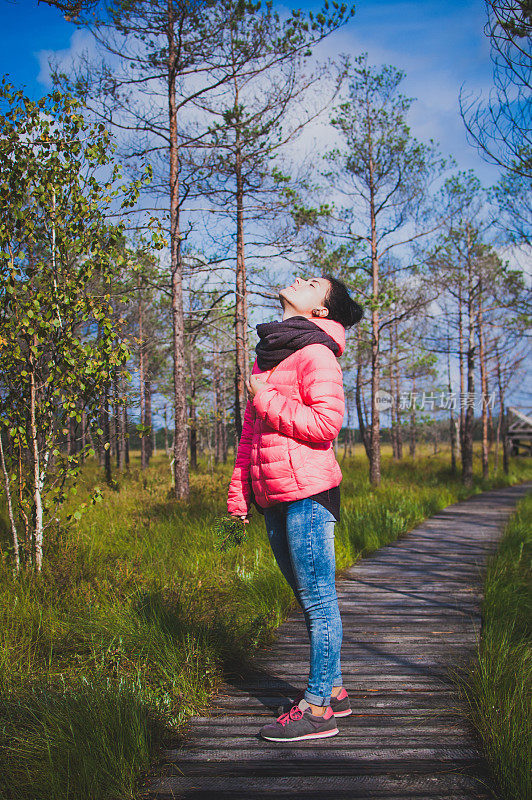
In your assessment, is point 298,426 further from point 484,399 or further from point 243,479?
point 484,399

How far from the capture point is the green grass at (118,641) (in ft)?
6.92

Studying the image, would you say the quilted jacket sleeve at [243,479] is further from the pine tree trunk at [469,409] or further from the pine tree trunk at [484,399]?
the pine tree trunk at [484,399]

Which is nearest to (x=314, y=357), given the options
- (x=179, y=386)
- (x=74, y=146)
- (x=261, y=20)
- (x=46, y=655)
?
(x=46, y=655)

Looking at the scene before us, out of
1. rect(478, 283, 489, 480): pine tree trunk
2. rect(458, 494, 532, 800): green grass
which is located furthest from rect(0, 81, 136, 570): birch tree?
rect(478, 283, 489, 480): pine tree trunk

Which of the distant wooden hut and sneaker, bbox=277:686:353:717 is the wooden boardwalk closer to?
sneaker, bbox=277:686:353:717

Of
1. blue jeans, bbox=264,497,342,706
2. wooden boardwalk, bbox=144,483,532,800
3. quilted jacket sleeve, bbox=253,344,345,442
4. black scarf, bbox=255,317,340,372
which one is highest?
black scarf, bbox=255,317,340,372

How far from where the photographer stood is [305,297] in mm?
2580

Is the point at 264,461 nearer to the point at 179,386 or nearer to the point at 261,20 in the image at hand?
the point at 179,386

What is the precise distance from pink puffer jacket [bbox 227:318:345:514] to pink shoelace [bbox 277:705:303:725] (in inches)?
35.4

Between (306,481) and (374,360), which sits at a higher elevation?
(374,360)

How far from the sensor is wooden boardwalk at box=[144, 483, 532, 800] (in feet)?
6.64

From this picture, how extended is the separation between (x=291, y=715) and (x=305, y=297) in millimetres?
1871

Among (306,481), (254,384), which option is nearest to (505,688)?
(306,481)

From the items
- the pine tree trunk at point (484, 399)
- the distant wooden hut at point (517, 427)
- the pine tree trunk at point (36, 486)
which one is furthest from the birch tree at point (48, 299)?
the distant wooden hut at point (517, 427)
